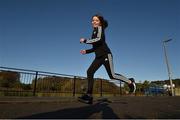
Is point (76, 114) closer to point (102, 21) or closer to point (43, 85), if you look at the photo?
point (102, 21)

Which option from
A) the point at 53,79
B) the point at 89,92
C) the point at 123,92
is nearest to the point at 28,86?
the point at 53,79

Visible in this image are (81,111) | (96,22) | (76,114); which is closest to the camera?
(76,114)

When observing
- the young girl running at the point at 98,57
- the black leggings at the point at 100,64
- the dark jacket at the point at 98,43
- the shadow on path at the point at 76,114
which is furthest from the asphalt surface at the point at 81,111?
the dark jacket at the point at 98,43

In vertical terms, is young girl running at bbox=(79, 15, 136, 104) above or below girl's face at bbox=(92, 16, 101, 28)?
below

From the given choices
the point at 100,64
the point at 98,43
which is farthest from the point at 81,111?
the point at 98,43

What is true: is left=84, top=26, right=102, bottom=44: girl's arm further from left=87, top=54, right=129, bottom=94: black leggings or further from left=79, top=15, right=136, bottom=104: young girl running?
left=87, top=54, right=129, bottom=94: black leggings

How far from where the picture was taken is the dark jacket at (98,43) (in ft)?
16.4

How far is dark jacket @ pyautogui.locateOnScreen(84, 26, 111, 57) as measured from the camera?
5.01 meters

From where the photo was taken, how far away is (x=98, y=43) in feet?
16.7

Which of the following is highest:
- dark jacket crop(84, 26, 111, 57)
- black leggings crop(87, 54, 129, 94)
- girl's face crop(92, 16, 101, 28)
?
girl's face crop(92, 16, 101, 28)

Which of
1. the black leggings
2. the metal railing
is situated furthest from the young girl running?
the metal railing

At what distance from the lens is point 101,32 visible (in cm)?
515

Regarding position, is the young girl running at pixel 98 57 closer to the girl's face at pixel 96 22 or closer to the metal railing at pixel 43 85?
the girl's face at pixel 96 22

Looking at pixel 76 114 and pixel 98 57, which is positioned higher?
pixel 98 57
